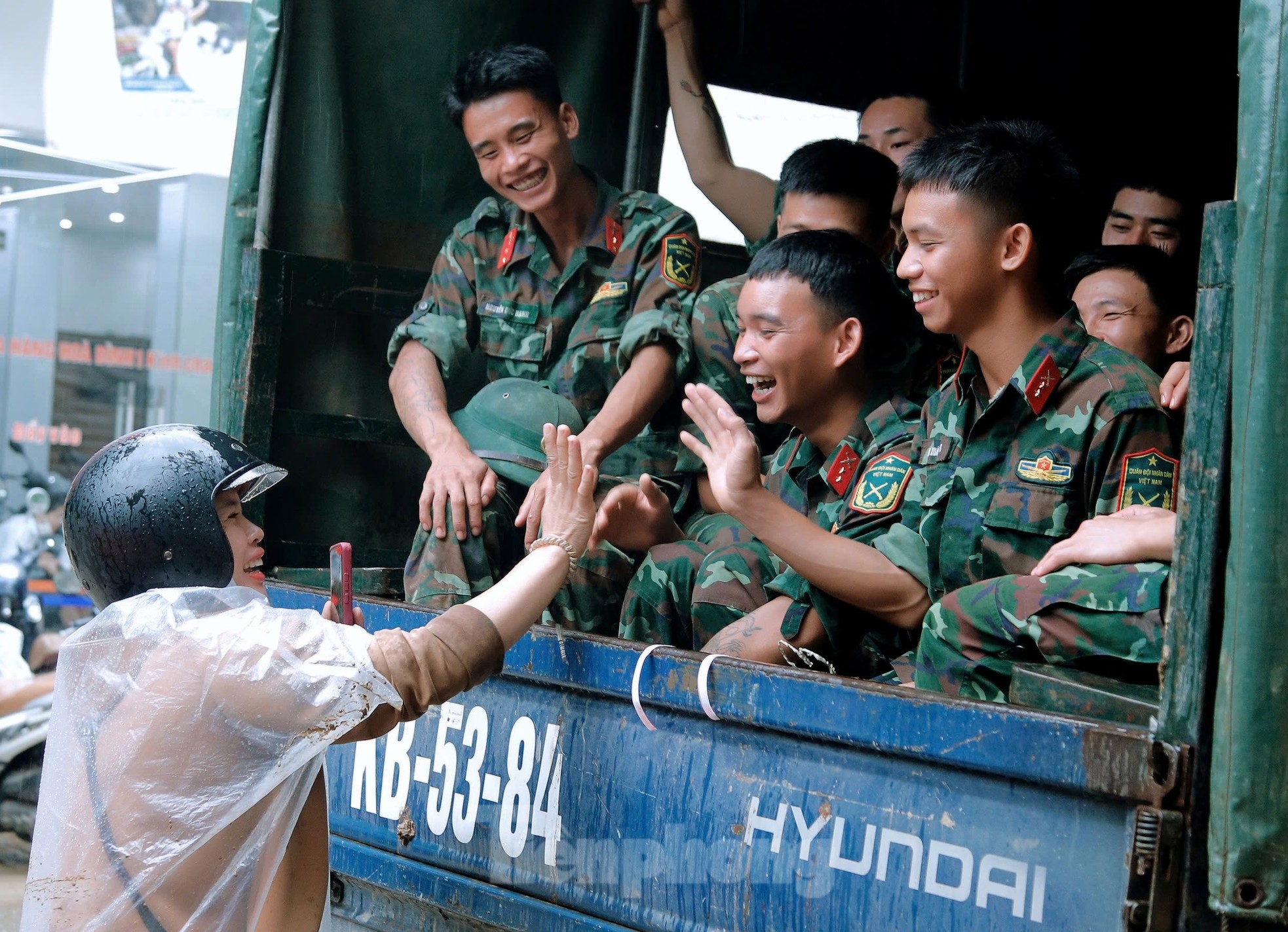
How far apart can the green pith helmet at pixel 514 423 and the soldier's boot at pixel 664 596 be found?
1.32 ft

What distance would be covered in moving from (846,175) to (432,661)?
163cm

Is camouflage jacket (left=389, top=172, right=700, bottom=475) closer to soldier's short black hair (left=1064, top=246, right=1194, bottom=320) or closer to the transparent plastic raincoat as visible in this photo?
soldier's short black hair (left=1064, top=246, right=1194, bottom=320)

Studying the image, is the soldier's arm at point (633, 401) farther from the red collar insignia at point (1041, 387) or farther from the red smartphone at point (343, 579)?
the red collar insignia at point (1041, 387)

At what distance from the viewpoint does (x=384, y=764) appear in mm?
2383

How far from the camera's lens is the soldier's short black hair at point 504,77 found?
10.3 ft

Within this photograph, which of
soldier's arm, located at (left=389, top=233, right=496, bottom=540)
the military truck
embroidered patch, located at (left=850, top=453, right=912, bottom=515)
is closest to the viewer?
the military truck

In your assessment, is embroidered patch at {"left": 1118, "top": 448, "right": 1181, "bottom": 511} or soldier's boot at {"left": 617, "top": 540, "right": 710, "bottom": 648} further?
soldier's boot at {"left": 617, "top": 540, "right": 710, "bottom": 648}

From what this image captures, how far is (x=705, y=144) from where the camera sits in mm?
3719

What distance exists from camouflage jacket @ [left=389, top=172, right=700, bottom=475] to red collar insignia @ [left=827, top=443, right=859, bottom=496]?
0.66 m

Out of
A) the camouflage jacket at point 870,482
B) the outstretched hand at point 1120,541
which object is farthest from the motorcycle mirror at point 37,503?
the outstretched hand at point 1120,541

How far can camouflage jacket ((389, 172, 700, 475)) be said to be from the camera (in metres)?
3.06

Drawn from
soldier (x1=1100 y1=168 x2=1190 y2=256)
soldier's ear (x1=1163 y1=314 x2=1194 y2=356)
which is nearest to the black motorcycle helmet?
soldier's ear (x1=1163 y1=314 x2=1194 y2=356)

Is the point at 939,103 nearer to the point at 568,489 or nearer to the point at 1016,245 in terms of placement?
the point at 1016,245

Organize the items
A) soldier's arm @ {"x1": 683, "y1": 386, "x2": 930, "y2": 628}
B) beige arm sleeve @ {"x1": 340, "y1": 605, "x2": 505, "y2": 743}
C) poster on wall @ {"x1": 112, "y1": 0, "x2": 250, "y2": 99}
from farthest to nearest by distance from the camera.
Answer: poster on wall @ {"x1": 112, "y1": 0, "x2": 250, "y2": 99} < soldier's arm @ {"x1": 683, "y1": 386, "x2": 930, "y2": 628} < beige arm sleeve @ {"x1": 340, "y1": 605, "x2": 505, "y2": 743}
